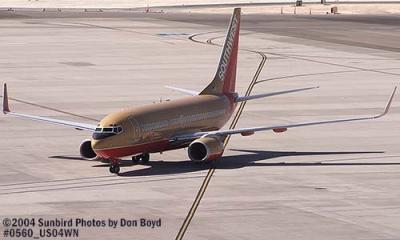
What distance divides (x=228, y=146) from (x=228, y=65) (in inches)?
184

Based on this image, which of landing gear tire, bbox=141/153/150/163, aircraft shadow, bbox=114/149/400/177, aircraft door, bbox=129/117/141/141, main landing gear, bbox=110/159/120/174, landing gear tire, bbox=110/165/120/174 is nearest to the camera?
aircraft door, bbox=129/117/141/141

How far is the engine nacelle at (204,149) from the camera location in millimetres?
58719

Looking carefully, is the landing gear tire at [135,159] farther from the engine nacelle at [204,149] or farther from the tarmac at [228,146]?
the engine nacelle at [204,149]

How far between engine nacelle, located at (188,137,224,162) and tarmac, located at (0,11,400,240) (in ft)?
2.38

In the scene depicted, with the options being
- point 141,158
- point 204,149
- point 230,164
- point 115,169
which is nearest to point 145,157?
point 141,158

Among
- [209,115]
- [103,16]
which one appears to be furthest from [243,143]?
[103,16]

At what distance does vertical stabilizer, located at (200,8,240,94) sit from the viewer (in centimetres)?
6700

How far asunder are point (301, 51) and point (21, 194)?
252ft

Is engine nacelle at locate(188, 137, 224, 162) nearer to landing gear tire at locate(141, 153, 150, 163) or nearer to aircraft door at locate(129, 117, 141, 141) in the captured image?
landing gear tire at locate(141, 153, 150, 163)

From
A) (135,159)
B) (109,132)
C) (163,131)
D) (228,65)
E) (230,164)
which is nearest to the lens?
(109,132)

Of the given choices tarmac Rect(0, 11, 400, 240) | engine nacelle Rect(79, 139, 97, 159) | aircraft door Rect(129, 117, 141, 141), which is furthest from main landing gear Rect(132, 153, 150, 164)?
aircraft door Rect(129, 117, 141, 141)

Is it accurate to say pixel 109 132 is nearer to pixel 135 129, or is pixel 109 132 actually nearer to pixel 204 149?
pixel 135 129

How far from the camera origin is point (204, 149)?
2317 inches

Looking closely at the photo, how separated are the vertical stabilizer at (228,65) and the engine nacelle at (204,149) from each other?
766cm
